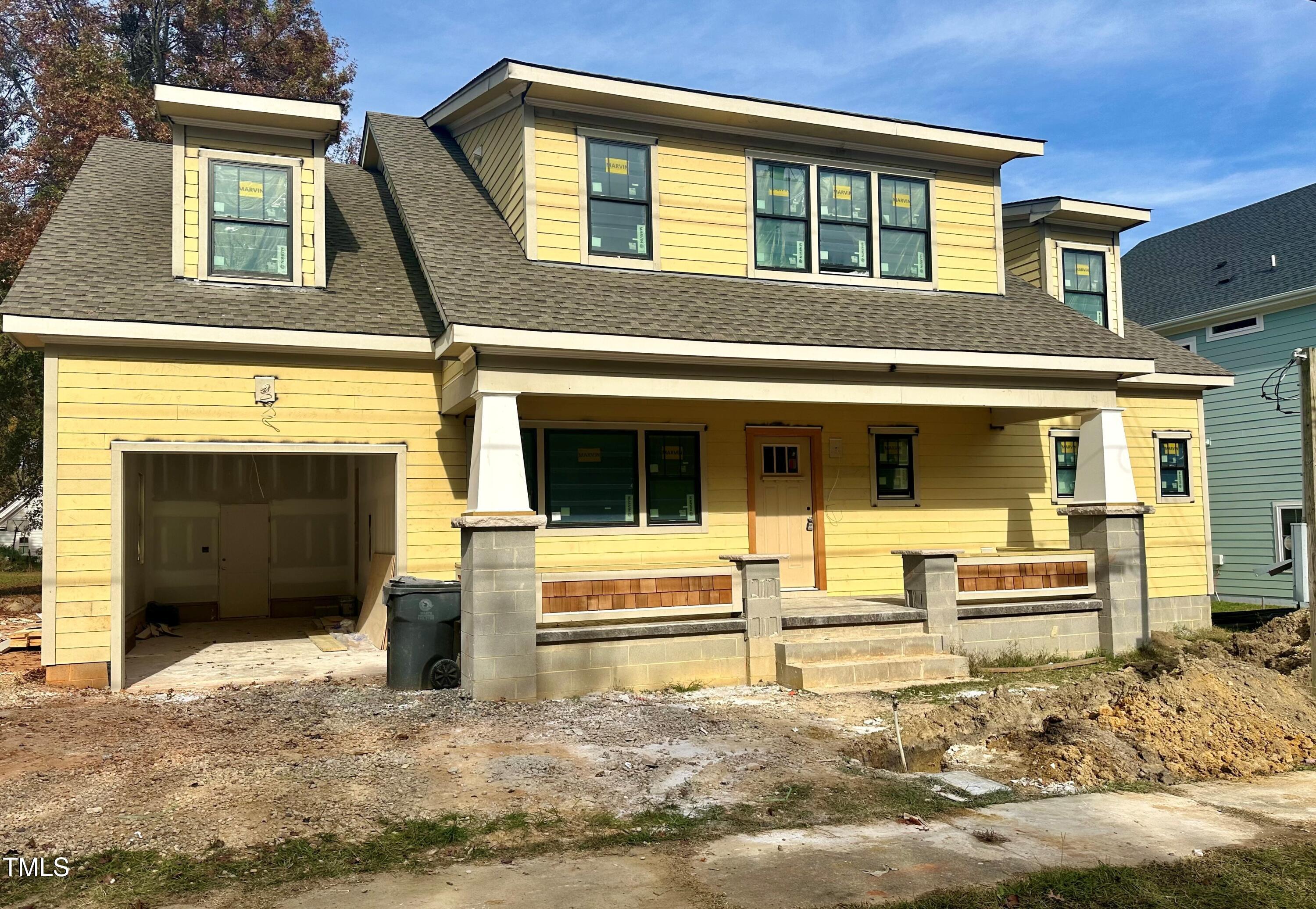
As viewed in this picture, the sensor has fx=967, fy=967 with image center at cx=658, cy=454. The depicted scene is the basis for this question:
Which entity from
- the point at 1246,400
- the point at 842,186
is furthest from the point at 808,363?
the point at 1246,400

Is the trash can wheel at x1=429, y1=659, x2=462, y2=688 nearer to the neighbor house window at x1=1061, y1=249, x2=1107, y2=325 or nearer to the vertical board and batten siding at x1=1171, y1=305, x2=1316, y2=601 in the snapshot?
the neighbor house window at x1=1061, y1=249, x2=1107, y2=325

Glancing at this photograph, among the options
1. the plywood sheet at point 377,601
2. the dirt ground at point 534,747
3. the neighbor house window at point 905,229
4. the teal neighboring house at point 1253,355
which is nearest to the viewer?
the dirt ground at point 534,747

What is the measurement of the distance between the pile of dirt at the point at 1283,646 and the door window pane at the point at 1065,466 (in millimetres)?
3249

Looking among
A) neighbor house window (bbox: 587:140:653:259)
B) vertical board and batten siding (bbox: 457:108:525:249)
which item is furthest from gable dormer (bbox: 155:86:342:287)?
neighbor house window (bbox: 587:140:653:259)

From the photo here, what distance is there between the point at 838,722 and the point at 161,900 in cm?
574

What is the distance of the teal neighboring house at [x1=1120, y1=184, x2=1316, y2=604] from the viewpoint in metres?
19.9

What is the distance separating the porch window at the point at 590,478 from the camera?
1229cm

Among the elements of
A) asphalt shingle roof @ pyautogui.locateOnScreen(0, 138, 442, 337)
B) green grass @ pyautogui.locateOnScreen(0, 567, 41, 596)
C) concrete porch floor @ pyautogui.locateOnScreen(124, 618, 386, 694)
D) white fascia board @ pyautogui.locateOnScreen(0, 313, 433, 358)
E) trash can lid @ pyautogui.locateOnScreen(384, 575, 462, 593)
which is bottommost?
concrete porch floor @ pyautogui.locateOnScreen(124, 618, 386, 694)

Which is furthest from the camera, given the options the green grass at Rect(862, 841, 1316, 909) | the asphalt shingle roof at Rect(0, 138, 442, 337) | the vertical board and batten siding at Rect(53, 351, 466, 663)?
the asphalt shingle roof at Rect(0, 138, 442, 337)

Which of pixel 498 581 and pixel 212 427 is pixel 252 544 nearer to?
pixel 212 427

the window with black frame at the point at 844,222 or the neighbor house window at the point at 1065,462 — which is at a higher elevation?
the window with black frame at the point at 844,222

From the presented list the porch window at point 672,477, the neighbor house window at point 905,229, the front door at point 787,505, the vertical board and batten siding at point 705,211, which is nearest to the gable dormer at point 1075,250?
the vertical board and batten siding at point 705,211

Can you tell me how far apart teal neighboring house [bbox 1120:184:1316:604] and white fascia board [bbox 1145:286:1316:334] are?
0.02 metres

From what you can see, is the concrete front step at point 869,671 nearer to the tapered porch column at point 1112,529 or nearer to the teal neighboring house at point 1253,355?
the tapered porch column at point 1112,529
